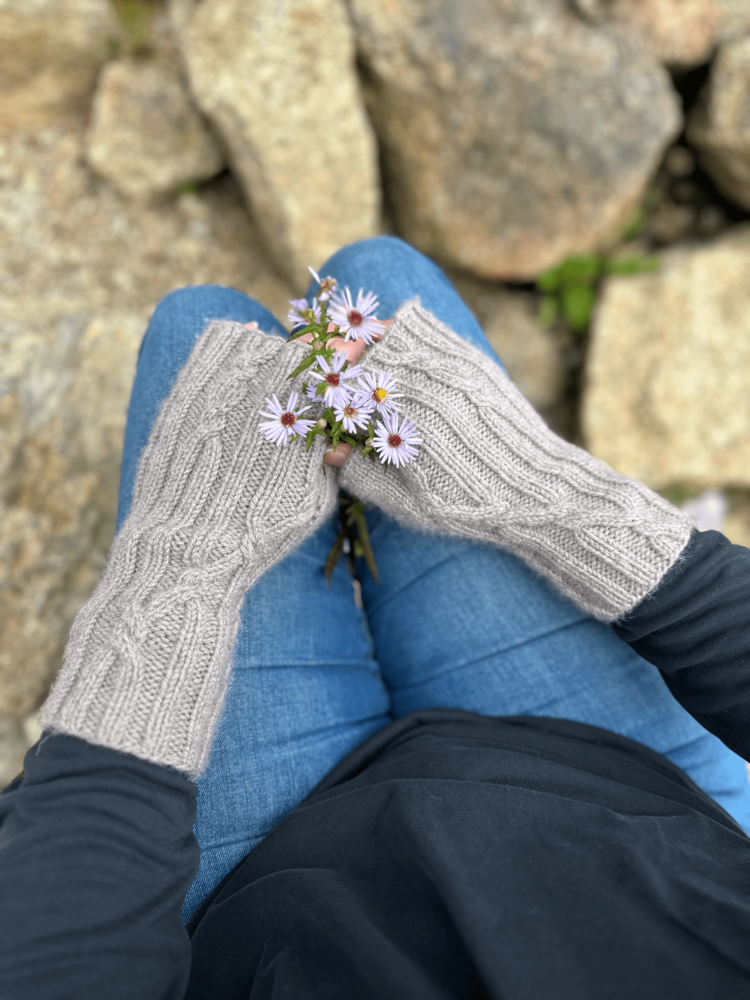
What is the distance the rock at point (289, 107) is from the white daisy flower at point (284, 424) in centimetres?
123

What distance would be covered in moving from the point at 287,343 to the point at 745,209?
2.01m

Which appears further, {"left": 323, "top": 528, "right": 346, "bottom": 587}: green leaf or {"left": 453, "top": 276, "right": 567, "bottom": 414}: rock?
{"left": 453, "top": 276, "right": 567, "bottom": 414}: rock

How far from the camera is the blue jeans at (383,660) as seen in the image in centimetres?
110

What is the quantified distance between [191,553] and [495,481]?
50 cm

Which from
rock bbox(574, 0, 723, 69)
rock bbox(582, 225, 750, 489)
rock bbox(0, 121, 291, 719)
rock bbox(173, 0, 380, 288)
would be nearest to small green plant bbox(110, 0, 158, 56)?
rock bbox(173, 0, 380, 288)

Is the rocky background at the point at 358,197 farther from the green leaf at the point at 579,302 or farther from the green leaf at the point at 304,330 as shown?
the green leaf at the point at 304,330

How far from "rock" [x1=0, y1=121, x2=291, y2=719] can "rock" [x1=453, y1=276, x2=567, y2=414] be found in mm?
987

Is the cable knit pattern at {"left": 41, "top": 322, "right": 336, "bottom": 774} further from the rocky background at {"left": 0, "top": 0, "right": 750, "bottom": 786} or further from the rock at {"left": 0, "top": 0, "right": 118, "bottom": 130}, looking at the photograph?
the rock at {"left": 0, "top": 0, "right": 118, "bottom": 130}

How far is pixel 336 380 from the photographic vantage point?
0.94m

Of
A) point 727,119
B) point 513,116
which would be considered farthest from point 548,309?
point 727,119

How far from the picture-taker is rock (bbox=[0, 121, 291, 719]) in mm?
1604

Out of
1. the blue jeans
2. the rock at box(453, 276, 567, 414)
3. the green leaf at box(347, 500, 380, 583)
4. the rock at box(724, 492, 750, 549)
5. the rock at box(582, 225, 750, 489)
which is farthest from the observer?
the rock at box(724, 492, 750, 549)

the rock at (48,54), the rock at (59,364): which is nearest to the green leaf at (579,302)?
the rock at (59,364)

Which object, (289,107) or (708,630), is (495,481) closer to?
(708,630)
